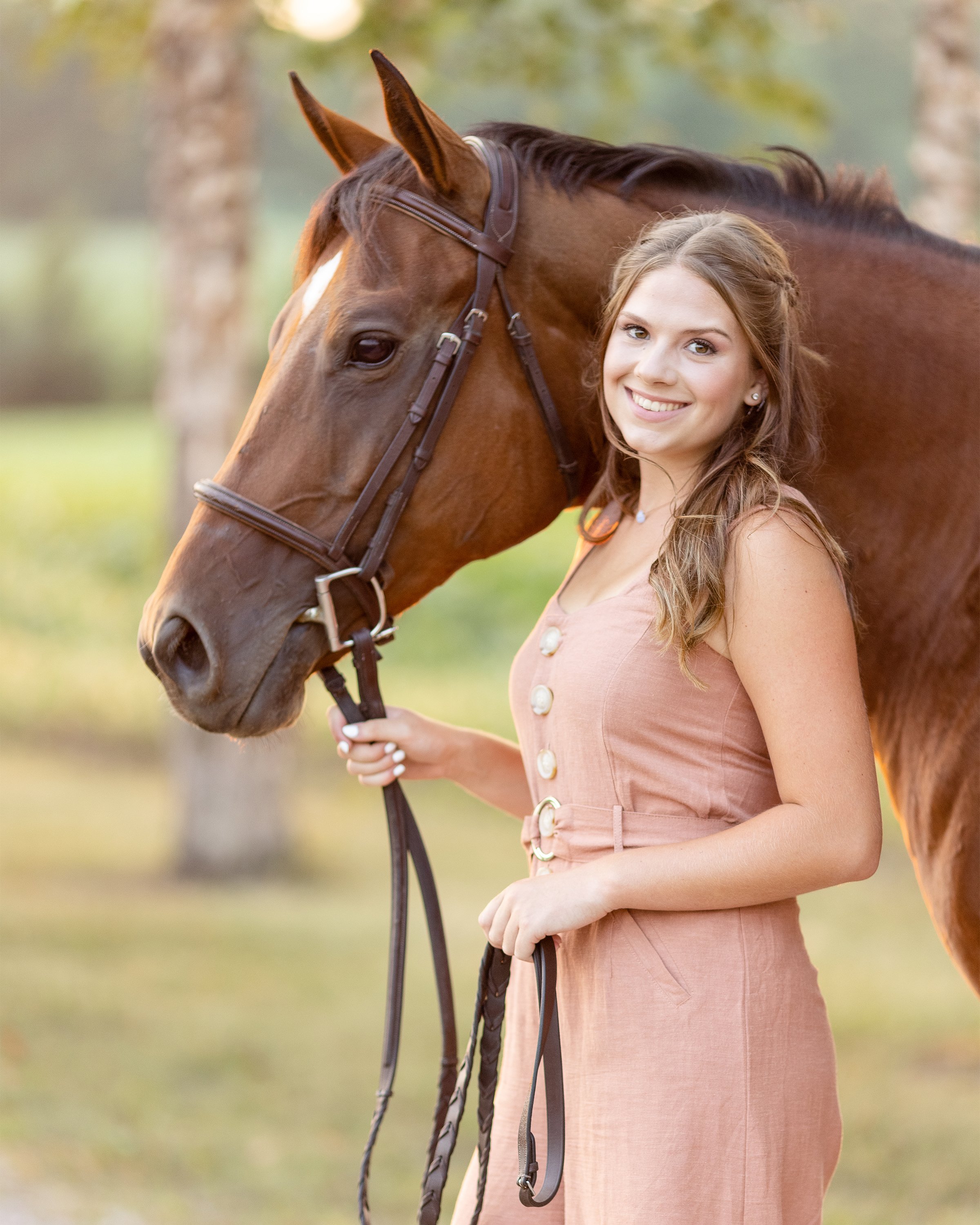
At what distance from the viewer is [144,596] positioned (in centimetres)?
1155

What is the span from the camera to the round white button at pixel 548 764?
1.56 metres

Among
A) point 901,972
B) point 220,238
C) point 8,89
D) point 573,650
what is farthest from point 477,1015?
point 8,89

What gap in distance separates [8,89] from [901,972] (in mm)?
14175

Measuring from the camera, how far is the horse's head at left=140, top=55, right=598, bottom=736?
1.67 meters

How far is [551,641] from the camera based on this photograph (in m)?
1.58

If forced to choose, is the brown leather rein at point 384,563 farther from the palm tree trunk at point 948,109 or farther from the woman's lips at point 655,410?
the palm tree trunk at point 948,109

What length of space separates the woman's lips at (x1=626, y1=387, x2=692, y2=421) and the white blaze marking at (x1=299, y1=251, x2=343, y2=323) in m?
0.50

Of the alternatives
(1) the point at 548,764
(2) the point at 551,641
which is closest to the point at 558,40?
(2) the point at 551,641

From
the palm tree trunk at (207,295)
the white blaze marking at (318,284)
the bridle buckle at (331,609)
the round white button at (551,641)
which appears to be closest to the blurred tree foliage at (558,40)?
the palm tree trunk at (207,295)

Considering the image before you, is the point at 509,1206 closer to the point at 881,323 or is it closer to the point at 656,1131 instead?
the point at 656,1131

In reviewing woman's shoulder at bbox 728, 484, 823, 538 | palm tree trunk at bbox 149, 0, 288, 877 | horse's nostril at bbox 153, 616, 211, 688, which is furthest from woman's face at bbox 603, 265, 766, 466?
palm tree trunk at bbox 149, 0, 288, 877

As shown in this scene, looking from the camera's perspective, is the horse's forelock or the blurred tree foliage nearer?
the horse's forelock

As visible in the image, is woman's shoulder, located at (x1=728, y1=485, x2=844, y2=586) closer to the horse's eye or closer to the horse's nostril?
the horse's eye

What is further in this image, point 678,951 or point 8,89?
point 8,89
